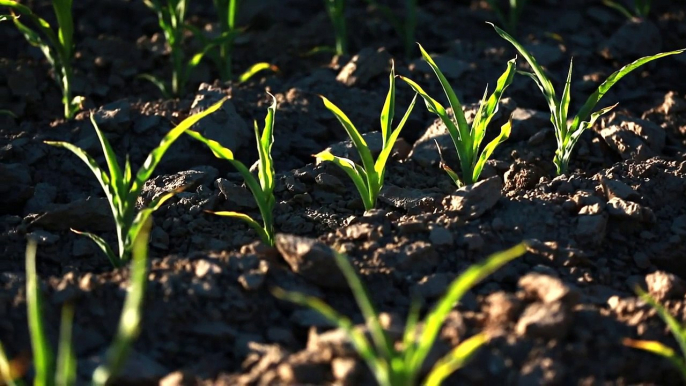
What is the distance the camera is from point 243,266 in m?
2.25

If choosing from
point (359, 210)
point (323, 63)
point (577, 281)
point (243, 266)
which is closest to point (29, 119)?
point (323, 63)

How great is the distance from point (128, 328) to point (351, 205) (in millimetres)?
1338

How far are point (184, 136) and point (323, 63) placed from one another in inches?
36.6

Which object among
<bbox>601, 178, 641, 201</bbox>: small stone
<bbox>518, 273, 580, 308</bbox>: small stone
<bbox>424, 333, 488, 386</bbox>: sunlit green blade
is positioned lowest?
<bbox>601, 178, 641, 201</bbox>: small stone

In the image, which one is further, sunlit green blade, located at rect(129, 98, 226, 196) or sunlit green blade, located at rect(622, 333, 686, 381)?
sunlit green blade, located at rect(129, 98, 226, 196)

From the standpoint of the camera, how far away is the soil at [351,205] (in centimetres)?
204

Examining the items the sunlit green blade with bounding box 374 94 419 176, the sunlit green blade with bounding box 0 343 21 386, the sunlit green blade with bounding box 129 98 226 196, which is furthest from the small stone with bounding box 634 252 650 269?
the sunlit green blade with bounding box 0 343 21 386

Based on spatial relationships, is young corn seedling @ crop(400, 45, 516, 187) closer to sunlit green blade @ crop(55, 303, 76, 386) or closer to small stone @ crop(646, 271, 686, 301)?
small stone @ crop(646, 271, 686, 301)

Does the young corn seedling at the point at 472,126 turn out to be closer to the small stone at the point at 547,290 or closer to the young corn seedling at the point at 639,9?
the small stone at the point at 547,290

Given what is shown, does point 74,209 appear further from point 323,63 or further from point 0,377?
point 323,63

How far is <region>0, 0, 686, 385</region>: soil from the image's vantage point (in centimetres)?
204

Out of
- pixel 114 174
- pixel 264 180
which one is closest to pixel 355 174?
pixel 264 180

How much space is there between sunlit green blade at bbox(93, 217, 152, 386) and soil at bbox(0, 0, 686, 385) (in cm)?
3

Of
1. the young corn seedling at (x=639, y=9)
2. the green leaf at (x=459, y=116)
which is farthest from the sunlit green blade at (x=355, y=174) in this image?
the young corn seedling at (x=639, y=9)
